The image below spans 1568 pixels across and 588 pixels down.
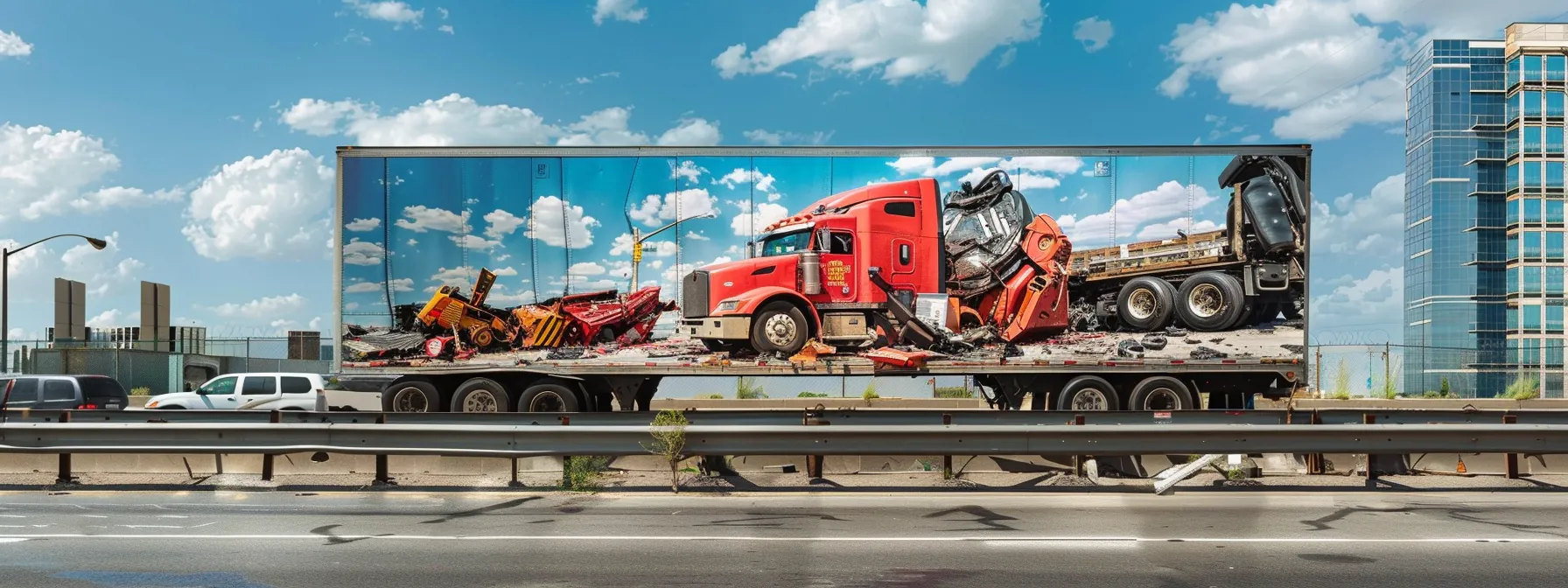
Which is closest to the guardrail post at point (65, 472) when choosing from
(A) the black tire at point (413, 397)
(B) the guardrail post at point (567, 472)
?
(A) the black tire at point (413, 397)

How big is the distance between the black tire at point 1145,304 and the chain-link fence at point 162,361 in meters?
25.3

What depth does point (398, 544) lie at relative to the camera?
739 cm

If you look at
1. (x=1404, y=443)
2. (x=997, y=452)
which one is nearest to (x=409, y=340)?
(x=997, y=452)

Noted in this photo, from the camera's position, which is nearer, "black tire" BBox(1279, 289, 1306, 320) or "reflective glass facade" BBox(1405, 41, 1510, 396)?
"black tire" BBox(1279, 289, 1306, 320)

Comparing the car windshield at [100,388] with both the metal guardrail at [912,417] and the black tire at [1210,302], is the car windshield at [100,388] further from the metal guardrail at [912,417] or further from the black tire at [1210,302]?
the black tire at [1210,302]

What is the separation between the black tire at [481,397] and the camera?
14.4m

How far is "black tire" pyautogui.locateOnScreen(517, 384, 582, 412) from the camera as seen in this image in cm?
1434

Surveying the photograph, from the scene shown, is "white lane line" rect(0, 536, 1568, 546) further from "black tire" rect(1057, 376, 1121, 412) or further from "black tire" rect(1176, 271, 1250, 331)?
"black tire" rect(1176, 271, 1250, 331)

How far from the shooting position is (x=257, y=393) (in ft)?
65.5

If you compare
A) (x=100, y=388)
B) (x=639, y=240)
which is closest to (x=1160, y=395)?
(x=639, y=240)

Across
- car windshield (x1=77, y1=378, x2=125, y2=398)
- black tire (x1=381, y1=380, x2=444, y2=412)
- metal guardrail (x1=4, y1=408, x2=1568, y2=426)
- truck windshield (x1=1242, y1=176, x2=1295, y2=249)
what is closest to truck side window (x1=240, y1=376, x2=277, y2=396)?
car windshield (x1=77, y1=378, x2=125, y2=398)

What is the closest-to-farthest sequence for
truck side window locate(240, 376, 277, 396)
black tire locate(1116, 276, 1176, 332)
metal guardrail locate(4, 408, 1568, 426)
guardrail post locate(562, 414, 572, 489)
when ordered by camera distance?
guardrail post locate(562, 414, 572, 489), metal guardrail locate(4, 408, 1568, 426), black tire locate(1116, 276, 1176, 332), truck side window locate(240, 376, 277, 396)

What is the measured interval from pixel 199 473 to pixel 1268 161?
13.9 meters

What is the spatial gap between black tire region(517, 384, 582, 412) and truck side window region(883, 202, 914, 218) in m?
5.03
